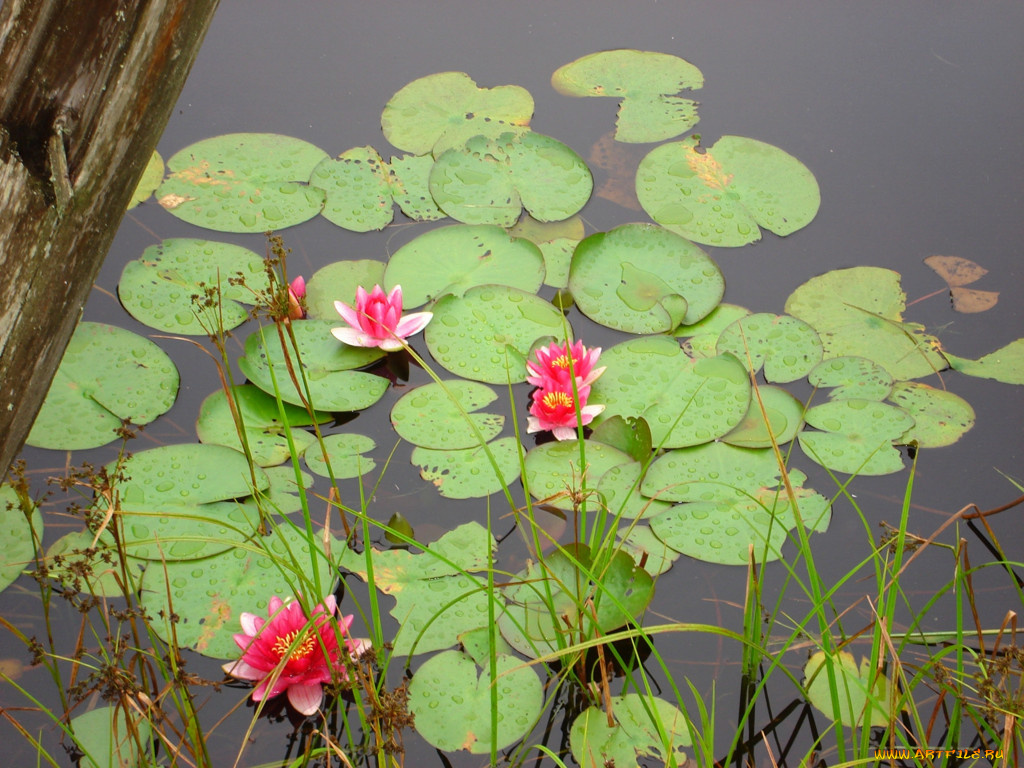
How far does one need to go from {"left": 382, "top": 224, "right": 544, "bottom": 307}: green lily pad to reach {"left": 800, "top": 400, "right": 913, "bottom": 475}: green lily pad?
2.62ft

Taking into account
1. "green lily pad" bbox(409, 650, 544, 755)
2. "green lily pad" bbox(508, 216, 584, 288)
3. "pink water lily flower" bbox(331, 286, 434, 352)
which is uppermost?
"green lily pad" bbox(508, 216, 584, 288)

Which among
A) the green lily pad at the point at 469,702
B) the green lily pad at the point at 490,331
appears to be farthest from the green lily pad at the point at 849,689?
the green lily pad at the point at 490,331

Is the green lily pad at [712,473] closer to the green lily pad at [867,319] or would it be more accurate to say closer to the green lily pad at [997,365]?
the green lily pad at [867,319]

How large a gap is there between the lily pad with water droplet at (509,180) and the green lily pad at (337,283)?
0.33 metres

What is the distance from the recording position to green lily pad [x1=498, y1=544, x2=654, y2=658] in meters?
1.57

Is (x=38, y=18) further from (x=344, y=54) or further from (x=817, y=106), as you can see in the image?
(x=817, y=106)

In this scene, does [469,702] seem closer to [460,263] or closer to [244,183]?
[460,263]

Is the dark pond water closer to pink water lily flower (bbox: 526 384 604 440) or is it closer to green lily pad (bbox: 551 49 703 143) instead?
green lily pad (bbox: 551 49 703 143)

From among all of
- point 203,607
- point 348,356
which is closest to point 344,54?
point 348,356

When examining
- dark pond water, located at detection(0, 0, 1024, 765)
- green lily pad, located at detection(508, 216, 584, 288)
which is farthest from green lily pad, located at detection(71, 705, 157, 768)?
green lily pad, located at detection(508, 216, 584, 288)

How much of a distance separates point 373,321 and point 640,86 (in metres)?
1.43

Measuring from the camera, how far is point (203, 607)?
1591 millimetres

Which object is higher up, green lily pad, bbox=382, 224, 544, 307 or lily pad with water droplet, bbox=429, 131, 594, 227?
lily pad with water droplet, bbox=429, 131, 594, 227

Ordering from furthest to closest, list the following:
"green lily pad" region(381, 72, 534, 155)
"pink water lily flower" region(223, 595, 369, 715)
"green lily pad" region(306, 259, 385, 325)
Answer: "green lily pad" region(381, 72, 534, 155) → "green lily pad" region(306, 259, 385, 325) → "pink water lily flower" region(223, 595, 369, 715)
